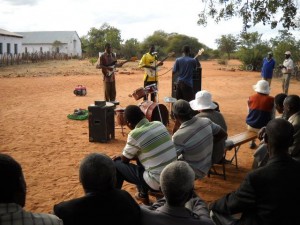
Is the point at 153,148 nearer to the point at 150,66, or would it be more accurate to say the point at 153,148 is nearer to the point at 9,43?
the point at 150,66

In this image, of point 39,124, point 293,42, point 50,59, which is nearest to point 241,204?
point 39,124

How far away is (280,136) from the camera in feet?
9.25

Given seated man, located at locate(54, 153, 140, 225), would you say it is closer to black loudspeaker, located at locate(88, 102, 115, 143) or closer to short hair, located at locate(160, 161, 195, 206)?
short hair, located at locate(160, 161, 195, 206)

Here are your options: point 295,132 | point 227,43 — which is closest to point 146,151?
point 295,132

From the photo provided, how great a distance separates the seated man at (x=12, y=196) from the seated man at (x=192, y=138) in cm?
236

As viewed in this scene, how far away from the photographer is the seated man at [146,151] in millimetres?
3869

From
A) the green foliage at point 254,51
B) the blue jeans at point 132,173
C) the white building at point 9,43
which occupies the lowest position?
the blue jeans at point 132,173

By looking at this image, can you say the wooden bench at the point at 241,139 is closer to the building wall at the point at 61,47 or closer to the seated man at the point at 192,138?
the seated man at the point at 192,138

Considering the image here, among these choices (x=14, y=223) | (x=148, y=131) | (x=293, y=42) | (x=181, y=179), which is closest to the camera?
(x=14, y=223)

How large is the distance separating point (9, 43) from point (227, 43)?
30055 mm

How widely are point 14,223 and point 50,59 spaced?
48.1 meters

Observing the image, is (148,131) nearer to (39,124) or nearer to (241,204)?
(241,204)

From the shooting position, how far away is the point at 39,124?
9.66 m

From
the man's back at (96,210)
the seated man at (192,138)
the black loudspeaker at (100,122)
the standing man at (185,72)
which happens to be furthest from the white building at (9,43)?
the man's back at (96,210)
